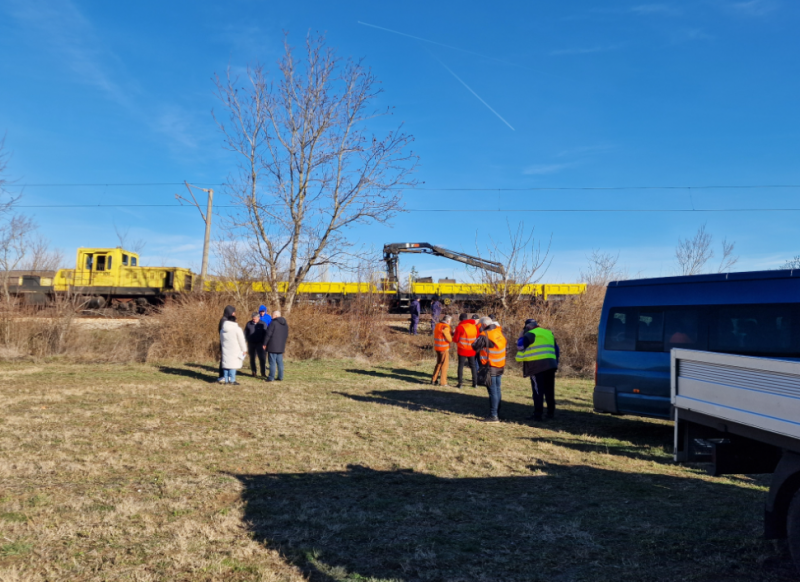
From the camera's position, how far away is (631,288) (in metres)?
8.23

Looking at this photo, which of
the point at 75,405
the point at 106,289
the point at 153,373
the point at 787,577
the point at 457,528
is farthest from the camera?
the point at 106,289

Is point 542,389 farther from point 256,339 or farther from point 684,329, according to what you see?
point 256,339

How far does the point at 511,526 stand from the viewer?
4422mm

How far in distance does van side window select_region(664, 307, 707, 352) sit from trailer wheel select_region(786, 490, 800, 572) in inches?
162

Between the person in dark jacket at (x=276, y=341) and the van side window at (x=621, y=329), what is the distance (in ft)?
23.8

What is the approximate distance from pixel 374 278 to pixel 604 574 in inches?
772

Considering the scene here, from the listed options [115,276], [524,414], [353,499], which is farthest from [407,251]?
[353,499]

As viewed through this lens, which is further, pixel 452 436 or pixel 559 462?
pixel 452 436

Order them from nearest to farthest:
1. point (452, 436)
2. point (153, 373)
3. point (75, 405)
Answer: point (452, 436)
point (75, 405)
point (153, 373)

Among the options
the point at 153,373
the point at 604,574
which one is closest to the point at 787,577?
the point at 604,574

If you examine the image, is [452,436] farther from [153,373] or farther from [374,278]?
[374,278]

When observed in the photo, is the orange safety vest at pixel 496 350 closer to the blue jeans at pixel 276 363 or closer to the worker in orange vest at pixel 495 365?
the worker in orange vest at pixel 495 365

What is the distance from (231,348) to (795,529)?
10660 mm

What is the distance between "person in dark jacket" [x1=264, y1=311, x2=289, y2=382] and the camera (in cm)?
1276
